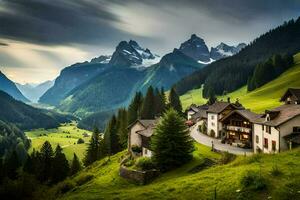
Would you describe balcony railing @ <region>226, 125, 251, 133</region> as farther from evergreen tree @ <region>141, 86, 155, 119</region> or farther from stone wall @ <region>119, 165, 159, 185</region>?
evergreen tree @ <region>141, 86, 155, 119</region>

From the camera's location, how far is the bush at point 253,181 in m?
33.0

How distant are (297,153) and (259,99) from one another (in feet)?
412

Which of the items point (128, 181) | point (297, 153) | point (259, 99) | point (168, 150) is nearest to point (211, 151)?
point (168, 150)

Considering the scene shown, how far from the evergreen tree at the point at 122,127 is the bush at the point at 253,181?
255ft

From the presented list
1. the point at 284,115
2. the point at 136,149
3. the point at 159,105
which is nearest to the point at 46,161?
the point at 159,105

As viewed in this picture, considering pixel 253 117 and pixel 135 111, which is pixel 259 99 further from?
pixel 253 117

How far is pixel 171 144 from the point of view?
191 feet

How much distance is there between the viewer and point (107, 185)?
5647 centimetres

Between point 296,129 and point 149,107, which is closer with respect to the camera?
point 296,129

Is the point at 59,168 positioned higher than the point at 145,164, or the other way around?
the point at 145,164

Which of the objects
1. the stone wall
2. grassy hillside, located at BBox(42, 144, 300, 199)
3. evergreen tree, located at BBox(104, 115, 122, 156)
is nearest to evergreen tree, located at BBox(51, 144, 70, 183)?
evergreen tree, located at BBox(104, 115, 122, 156)

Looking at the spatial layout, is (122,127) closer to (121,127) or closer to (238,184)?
(121,127)

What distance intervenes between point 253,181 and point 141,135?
48.1 metres

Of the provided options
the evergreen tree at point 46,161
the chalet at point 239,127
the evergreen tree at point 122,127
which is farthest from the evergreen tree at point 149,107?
the chalet at point 239,127
